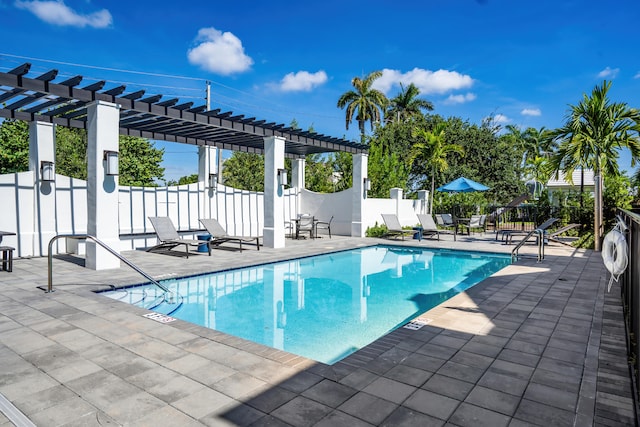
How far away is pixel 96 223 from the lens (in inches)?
320

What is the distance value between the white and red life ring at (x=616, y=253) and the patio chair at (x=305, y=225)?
453 inches

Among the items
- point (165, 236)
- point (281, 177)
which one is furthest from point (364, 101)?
point (165, 236)

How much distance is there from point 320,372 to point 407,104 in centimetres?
3395

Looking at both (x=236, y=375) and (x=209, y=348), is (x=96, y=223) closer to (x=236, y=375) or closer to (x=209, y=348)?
(x=209, y=348)

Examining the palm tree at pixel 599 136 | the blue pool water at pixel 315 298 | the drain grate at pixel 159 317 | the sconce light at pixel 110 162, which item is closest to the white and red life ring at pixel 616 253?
the blue pool water at pixel 315 298

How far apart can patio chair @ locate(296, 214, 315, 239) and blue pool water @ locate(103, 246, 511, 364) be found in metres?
3.98

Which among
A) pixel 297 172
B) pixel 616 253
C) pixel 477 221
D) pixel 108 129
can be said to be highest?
pixel 108 129

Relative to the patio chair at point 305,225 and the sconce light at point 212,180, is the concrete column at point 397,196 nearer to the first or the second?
the patio chair at point 305,225

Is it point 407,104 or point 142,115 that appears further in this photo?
point 407,104

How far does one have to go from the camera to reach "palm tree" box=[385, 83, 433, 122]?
34312mm

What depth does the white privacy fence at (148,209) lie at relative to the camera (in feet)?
30.9

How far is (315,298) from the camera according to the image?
718 cm

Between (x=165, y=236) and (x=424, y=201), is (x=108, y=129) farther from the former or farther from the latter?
(x=424, y=201)

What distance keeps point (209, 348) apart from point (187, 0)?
50.1 feet
